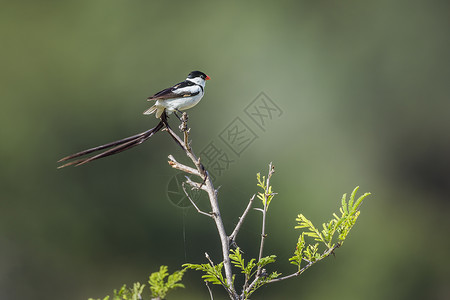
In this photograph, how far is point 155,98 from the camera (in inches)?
68.4

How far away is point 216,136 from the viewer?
7.18 m

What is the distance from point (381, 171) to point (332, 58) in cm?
277

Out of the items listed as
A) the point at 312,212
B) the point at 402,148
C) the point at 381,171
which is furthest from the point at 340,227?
the point at 402,148

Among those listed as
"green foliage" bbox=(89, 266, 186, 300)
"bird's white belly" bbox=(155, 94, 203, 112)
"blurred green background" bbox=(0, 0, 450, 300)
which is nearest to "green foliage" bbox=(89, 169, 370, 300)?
"green foliage" bbox=(89, 266, 186, 300)

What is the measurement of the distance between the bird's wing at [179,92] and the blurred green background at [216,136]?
4.57 m

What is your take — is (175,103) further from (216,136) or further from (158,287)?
(216,136)

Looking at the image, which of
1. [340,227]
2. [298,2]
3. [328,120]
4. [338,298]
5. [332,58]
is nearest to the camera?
[340,227]

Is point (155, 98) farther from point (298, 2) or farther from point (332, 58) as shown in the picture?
point (298, 2)

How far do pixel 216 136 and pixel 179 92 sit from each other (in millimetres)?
5395

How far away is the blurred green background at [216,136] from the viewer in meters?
7.36

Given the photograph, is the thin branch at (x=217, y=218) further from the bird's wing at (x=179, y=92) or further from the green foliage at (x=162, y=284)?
the bird's wing at (x=179, y=92)

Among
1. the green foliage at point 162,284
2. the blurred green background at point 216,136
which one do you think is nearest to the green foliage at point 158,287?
the green foliage at point 162,284

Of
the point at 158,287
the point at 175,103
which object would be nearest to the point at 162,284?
the point at 158,287

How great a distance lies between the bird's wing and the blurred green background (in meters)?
4.57
